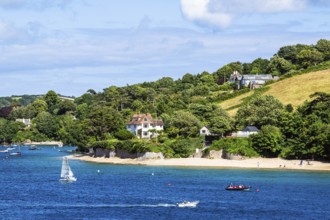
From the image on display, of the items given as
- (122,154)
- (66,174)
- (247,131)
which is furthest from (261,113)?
(66,174)

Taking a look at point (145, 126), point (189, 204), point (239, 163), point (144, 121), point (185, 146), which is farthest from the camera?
point (145, 126)

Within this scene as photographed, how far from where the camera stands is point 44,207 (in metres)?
90.4

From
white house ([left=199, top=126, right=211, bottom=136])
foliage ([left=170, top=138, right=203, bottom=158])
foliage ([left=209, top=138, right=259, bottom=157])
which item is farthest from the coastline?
white house ([left=199, top=126, right=211, bottom=136])

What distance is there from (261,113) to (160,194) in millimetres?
66499

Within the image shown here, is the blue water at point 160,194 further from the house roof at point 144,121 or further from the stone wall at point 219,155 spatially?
the house roof at point 144,121

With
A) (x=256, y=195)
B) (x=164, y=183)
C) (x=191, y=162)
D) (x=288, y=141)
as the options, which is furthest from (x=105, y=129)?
(x=256, y=195)

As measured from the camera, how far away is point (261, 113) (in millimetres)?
163250

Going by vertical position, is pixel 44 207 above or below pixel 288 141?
below

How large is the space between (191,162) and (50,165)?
32792 mm

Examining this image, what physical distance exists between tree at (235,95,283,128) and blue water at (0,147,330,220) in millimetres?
26504

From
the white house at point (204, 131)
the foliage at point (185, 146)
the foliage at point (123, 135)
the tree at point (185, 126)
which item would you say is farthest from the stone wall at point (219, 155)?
the foliage at point (123, 135)

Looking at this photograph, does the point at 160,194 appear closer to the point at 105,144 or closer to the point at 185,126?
the point at 185,126

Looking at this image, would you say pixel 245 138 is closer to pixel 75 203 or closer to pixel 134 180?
pixel 134 180

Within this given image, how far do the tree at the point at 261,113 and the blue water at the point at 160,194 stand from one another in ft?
87.0
